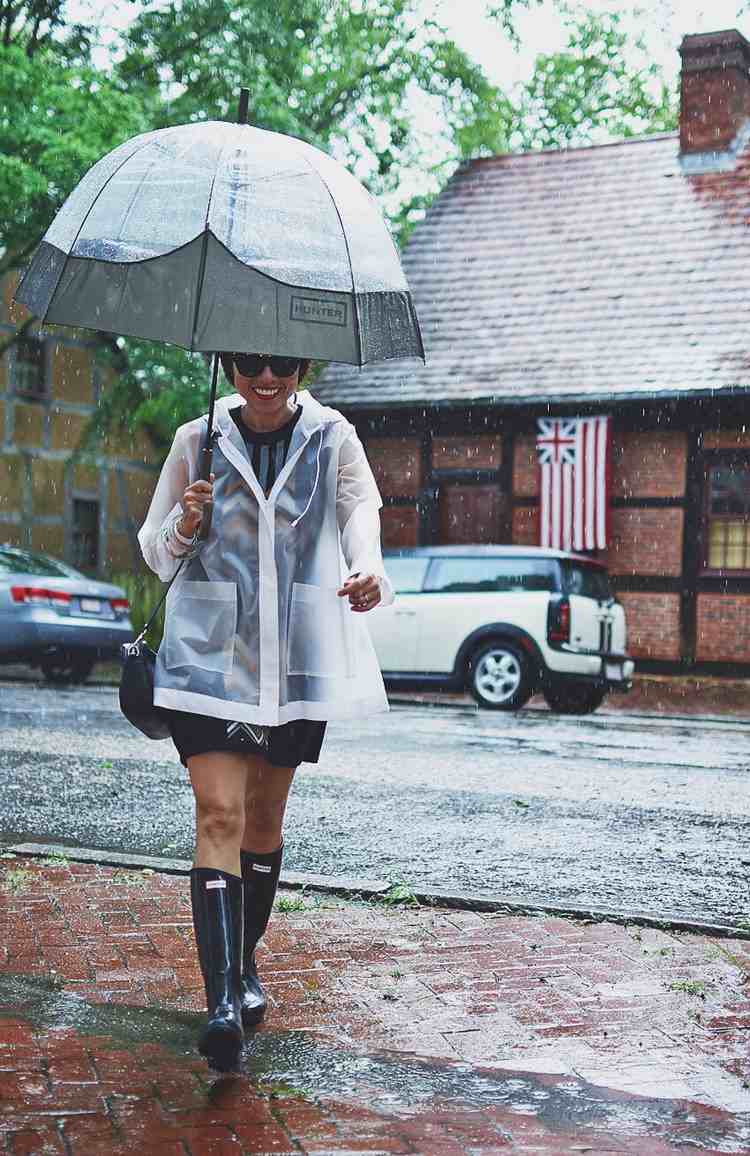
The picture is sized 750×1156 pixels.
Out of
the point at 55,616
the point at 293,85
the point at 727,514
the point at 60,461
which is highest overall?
the point at 293,85

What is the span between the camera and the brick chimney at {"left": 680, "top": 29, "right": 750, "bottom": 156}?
2380cm

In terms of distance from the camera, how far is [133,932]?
4.89 meters

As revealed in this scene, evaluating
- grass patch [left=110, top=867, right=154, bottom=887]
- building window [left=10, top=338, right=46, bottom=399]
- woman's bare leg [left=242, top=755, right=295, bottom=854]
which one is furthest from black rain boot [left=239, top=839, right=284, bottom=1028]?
building window [left=10, top=338, right=46, bottom=399]

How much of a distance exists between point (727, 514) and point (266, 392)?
18015 millimetres

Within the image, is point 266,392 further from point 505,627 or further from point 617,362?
point 617,362

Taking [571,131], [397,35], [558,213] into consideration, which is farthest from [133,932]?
[571,131]

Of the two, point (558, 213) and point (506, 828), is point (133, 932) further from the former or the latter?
point (558, 213)

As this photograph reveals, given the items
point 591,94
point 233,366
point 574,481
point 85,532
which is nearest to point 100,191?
point 233,366

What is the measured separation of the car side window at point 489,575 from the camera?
15.6m

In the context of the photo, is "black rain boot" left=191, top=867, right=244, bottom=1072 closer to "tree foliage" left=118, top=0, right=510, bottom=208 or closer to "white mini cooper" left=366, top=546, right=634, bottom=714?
"white mini cooper" left=366, top=546, right=634, bottom=714

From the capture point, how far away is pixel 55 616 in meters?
16.0

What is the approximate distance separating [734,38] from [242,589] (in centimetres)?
2247

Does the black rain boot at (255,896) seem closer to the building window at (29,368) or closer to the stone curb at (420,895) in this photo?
the stone curb at (420,895)

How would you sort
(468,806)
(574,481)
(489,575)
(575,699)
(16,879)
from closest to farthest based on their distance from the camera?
(16,879), (468,806), (489,575), (575,699), (574,481)
